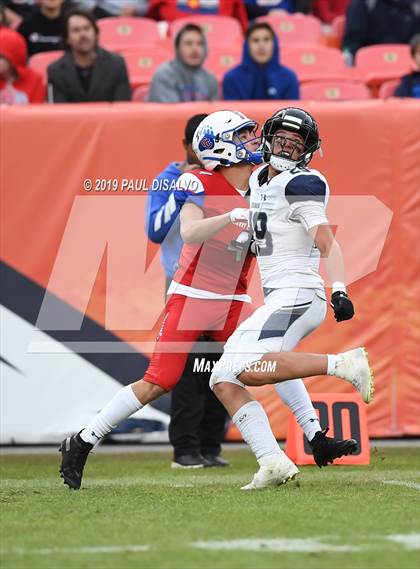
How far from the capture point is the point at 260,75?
951 cm

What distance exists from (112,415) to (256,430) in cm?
67

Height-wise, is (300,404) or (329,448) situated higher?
(300,404)

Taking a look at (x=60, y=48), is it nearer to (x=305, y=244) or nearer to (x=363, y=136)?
(x=363, y=136)

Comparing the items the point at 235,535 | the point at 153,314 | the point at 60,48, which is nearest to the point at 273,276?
the point at 235,535

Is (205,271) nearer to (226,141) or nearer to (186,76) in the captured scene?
(226,141)

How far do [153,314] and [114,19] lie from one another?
4673 millimetres

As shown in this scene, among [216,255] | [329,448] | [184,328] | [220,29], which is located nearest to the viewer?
[329,448]

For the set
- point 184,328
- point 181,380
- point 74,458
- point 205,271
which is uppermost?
point 205,271

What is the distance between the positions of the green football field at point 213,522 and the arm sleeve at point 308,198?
1164mm

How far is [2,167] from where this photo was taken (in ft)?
25.7

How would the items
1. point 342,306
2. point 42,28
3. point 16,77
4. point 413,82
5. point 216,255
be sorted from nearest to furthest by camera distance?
point 342,306
point 216,255
point 16,77
point 413,82
point 42,28

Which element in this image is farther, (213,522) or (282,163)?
(282,163)

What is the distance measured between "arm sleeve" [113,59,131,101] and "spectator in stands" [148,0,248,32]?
2952mm

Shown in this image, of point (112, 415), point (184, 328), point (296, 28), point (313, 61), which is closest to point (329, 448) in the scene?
point (184, 328)
